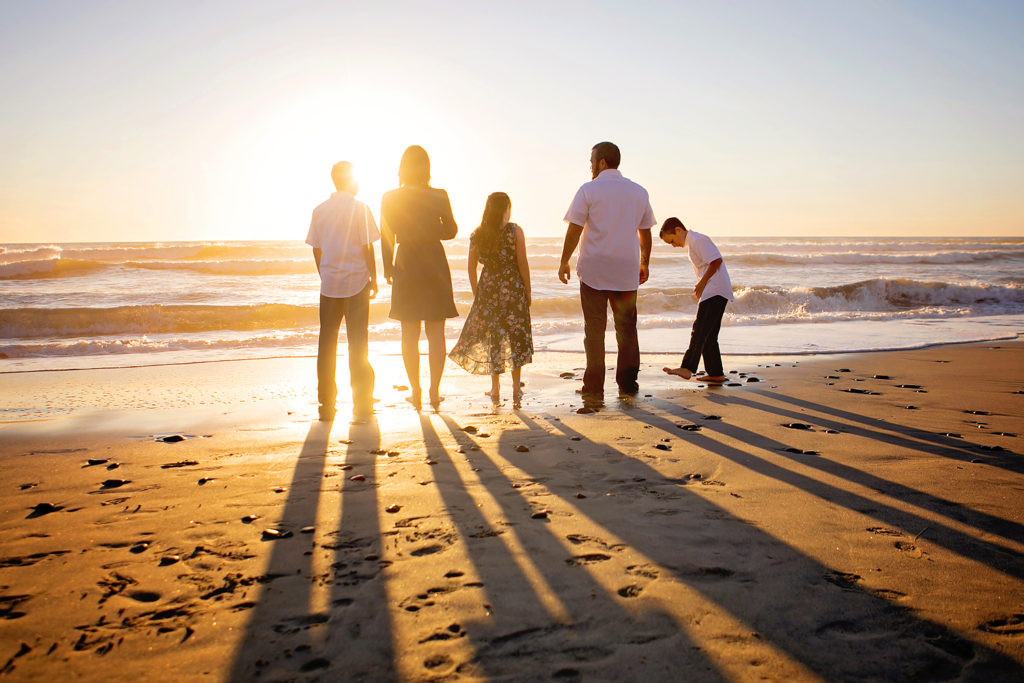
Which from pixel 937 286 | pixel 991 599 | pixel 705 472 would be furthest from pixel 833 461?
pixel 937 286

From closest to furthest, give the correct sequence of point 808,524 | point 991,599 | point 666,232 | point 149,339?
1. point 991,599
2. point 808,524
3. point 666,232
4. point 149,339

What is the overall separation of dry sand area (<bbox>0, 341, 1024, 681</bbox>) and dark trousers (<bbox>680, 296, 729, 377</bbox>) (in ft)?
6.23

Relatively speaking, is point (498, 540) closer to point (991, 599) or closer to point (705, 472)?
point (705, 472)

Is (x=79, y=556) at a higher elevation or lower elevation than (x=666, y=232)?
lower

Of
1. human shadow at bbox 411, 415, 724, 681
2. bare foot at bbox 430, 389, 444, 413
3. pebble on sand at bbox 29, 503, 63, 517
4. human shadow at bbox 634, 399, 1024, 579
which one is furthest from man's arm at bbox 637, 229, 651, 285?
pebble on sand at bbox 29, 503, 63, 517

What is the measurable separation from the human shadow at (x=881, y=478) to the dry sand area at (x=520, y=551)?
18 mm

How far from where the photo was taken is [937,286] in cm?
1750

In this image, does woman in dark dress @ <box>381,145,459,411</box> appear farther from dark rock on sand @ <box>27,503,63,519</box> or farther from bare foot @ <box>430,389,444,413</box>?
dark rock on sand @ <box>27,503,63,519</box>

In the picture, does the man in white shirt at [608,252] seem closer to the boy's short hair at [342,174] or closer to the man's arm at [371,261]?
the man's arm at [371,261]

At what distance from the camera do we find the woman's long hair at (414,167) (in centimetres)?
537

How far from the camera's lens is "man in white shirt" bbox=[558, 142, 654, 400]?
18.2 feet

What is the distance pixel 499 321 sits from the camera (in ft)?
19.0

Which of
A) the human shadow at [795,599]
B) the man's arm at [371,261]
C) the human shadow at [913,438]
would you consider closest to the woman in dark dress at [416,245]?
the man's arm at [371,261]

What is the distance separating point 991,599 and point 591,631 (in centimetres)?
119
